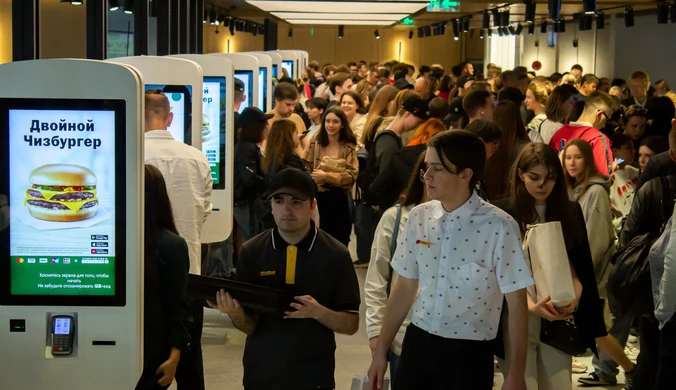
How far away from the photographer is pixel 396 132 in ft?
25.5

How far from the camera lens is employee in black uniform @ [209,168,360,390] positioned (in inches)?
155

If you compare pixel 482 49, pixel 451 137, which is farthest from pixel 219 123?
pixel 482 49

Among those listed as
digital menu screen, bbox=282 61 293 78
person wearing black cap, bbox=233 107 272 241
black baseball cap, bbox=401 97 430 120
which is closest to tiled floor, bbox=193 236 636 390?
person wearing black cap, bbox=233 107 272 241

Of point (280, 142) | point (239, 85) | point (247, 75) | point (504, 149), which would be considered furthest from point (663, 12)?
point (504, 149)

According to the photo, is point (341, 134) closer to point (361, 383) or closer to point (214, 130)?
point (214, 130)

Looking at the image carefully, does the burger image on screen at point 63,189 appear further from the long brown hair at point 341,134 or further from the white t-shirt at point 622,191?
the long brown hair at point 341,134

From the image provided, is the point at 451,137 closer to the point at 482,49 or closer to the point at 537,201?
the point at 537,201

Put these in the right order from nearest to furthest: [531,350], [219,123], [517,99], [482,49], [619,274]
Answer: [531,350] → [619,274] → [219,123] → [517,99] → [482,49]

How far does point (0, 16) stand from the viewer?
725 cm

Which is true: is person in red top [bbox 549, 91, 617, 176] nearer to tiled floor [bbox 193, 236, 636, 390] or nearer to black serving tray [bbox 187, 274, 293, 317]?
tiled floor [bbox 193, 236, 636, 390]

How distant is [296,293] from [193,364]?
1050mm

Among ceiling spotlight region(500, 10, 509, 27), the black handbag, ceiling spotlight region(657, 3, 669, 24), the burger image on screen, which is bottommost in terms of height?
the black handbag

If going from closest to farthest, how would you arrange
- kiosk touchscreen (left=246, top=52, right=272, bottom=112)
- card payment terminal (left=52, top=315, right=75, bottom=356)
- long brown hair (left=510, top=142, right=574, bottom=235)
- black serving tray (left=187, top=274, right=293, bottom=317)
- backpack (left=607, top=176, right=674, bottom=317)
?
1. black serving tray (left=187, top=274, right=293, bottom=317)
2. card payment terminal (left=52, top=315, right=75, bottom=356)
3. long brown hair (left=510, top=142, right=574, bottom=235)
4. backpack (left=607, top=176, right=674, bottom=317)
5. kiosk touchscreen (left=246, top=52, right=272, bottom=112)

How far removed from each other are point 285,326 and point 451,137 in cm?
95
